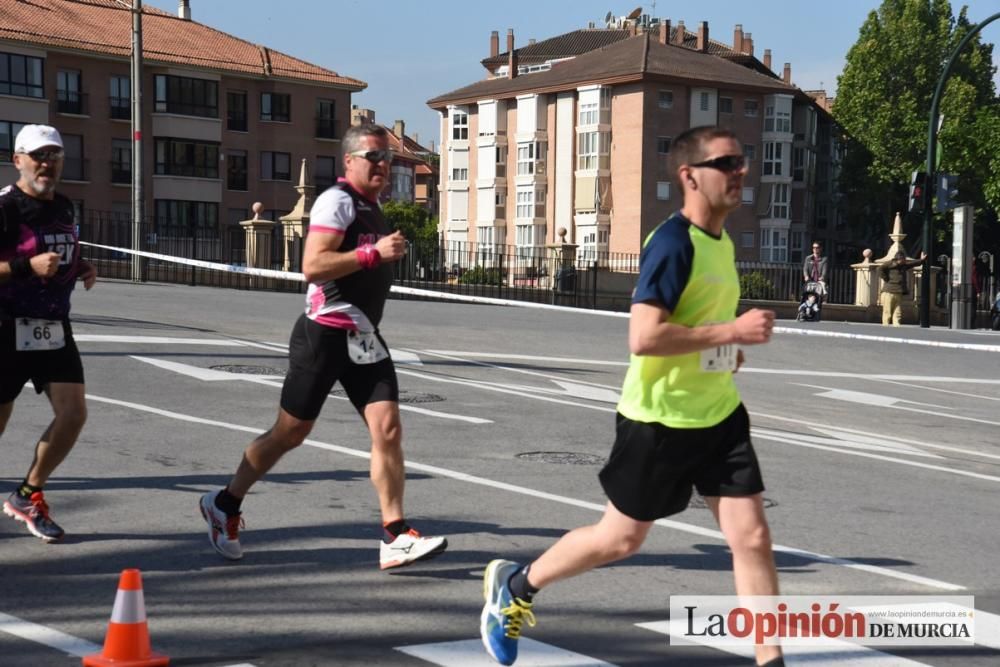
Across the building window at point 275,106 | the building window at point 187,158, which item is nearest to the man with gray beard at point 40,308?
the building window at point 187,158

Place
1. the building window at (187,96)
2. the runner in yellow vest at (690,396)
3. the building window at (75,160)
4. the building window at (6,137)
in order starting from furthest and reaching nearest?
1. the building window at (187,96)
2. the building window at (75,160)
3. the building window at (6,137)
4. the runner in yellow vest at (690,396)

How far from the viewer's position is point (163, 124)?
72125 millimetres

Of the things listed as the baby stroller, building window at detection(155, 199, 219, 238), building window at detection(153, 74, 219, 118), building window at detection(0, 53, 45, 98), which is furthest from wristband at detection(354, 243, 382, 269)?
building window at detection(153, 74, 219, 118)

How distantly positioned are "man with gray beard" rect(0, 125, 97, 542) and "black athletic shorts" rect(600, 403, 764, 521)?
3094mm

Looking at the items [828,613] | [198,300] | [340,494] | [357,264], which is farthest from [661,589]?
[198,300]

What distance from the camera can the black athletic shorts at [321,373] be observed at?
6355mm

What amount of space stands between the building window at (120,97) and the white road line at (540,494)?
203 ft

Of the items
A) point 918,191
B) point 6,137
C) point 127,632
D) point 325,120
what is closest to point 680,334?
point 127,632

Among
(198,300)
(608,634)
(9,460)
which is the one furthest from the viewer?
(198,300)

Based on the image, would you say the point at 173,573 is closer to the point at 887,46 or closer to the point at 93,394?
the point at 93,394

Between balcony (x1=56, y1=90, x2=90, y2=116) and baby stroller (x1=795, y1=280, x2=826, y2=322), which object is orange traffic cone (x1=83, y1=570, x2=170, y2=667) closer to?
baby stroller (x1=795, y1=280, x2=826, y2=322)

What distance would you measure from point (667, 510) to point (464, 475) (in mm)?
4392

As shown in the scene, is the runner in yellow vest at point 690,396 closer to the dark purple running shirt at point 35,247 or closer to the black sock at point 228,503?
the black sock at point 228,503

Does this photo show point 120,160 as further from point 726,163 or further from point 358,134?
point 726,163
